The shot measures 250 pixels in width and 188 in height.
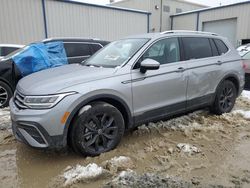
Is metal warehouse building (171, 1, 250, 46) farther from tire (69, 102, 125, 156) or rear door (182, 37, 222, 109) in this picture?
tire (69, 102, 125, 156)

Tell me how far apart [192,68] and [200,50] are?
553mm

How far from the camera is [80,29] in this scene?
45.6ft

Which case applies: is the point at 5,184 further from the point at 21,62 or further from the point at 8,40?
the point at 8,40

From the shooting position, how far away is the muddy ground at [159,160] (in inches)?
111

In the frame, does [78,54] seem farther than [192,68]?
Yes

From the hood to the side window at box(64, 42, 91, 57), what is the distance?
124 inches

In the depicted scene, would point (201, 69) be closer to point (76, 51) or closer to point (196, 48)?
point (196, 48)

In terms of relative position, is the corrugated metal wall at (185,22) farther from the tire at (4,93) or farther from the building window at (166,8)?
the tire at (4,93)

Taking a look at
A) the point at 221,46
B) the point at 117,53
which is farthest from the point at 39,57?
the point at 221,46

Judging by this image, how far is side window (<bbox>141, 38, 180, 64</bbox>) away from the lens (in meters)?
3.88

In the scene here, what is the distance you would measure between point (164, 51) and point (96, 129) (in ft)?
5.90

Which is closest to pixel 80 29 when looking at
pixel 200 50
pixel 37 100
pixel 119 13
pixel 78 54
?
pixel 119 13

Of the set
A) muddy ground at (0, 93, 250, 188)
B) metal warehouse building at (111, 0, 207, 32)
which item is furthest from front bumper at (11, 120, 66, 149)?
metal warehouse building at (111, 0, 207, 32)

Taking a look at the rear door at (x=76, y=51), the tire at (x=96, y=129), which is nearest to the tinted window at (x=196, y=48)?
the tire at (x=96, y=129)
